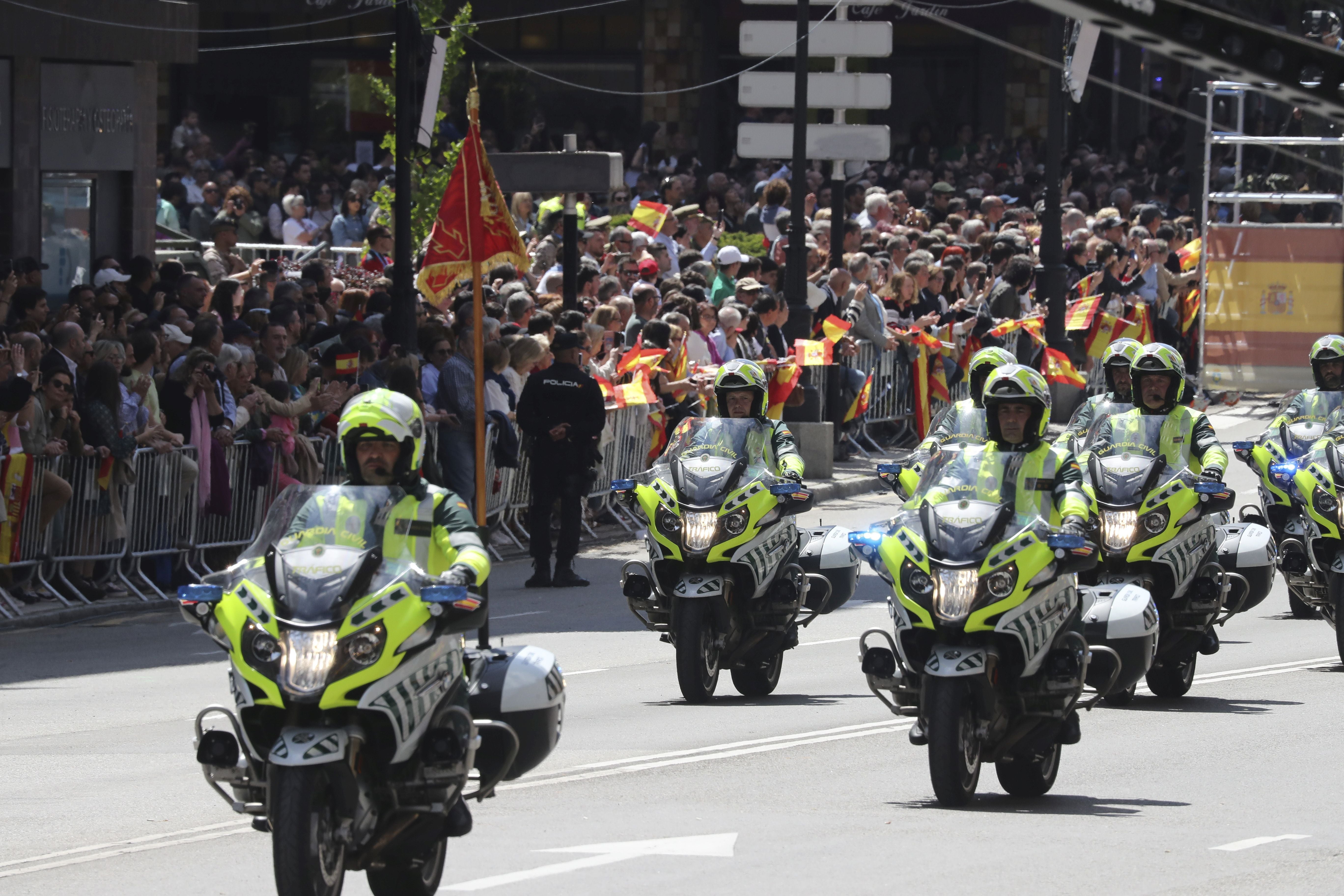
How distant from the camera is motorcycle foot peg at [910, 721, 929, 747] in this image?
32.3 feet

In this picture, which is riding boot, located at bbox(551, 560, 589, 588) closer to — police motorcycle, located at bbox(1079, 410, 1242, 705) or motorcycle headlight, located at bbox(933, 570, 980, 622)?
police motorcycle, located at bbox(1079, 410, 1242, 705)

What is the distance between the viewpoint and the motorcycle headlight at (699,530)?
1312cm

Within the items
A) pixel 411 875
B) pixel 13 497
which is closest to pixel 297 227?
pixel 13 497

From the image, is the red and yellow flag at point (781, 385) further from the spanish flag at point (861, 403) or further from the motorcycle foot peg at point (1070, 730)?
the motorcycle foot peg at point (1070, 730)

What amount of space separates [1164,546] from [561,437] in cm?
579

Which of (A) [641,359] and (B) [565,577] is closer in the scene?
(B) [565,577]

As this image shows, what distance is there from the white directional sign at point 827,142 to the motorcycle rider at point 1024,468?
Result: 49.3 ft

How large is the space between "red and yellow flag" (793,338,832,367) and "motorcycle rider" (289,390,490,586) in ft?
48.6

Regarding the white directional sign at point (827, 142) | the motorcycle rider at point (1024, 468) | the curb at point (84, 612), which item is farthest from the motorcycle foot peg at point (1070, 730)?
the white directional sign at point (827, 142)

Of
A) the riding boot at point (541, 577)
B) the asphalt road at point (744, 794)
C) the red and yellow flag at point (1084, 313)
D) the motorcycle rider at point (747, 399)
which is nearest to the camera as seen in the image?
the asphalt road at point (744, 794)

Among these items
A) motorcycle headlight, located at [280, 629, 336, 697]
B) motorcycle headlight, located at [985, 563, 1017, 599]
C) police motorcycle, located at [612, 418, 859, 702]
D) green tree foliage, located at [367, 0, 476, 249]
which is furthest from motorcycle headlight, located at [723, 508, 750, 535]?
green tree foliage, located at [367, 0, 476, 249]

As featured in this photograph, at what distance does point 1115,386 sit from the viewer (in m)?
14.6

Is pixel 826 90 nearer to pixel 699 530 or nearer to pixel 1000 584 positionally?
pixel 699 530

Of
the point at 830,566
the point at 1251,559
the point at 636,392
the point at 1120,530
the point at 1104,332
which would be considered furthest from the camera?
the point at 1104,332
